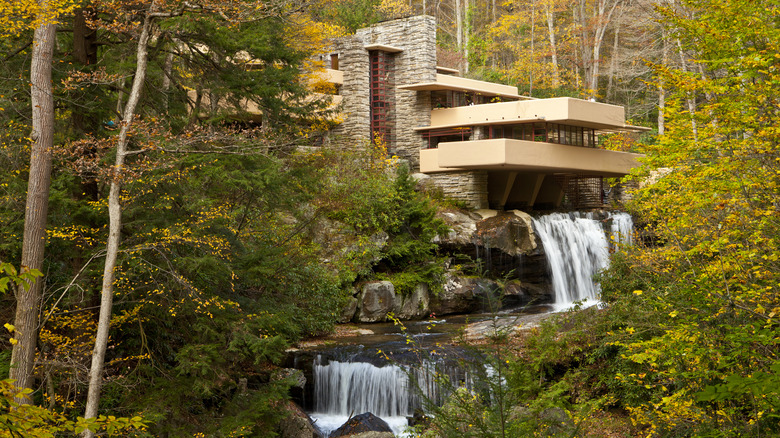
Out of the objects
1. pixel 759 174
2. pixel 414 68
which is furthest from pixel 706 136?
pixel 414 68

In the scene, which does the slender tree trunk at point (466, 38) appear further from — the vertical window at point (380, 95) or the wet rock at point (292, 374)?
the wet rock at point (292, 374)

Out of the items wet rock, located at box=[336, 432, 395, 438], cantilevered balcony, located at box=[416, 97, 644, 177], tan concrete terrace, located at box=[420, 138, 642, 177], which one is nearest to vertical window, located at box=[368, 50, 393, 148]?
cantilevered balcony, located at box=[416, 97, 644, 177]

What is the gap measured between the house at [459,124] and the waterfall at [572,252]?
2310mm

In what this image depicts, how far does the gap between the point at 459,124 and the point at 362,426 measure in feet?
54.6

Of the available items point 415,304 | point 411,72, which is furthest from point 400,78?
point 415,304

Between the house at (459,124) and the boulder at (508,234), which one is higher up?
the house at (459,124)

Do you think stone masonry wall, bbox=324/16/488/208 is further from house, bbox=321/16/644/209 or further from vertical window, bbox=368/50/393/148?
vertical window, bbox=368/50/393/148

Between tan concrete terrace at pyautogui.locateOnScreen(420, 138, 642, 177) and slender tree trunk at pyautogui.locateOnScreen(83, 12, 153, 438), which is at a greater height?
tan concrete terrace at pyautogui.locateOnScreen(420, 138, 642, 177)

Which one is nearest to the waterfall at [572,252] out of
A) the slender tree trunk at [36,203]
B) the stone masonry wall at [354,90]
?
the stone masonry wall at [354,90]

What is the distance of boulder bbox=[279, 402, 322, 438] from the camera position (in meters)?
12.9

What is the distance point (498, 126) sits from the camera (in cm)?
2728

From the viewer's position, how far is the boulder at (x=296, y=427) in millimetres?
12930

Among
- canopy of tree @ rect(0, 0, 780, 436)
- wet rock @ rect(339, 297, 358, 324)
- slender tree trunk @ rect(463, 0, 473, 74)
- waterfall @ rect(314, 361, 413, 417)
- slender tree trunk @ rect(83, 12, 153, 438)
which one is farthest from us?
slender tree trunk @ rect(463, 0, 473, 74)

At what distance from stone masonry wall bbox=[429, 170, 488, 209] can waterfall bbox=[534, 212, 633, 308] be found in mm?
2522
